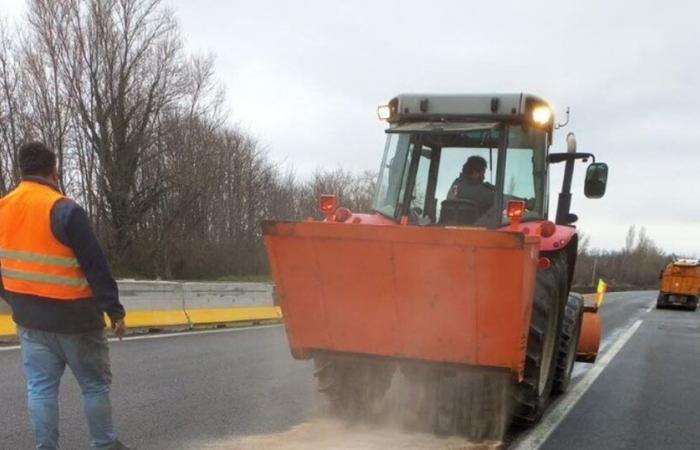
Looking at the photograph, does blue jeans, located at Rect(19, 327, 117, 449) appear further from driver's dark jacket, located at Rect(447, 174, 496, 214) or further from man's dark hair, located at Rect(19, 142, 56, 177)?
driver's dark jacket, located at Rect(447, 174, 496, 214)

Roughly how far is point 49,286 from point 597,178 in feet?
17.1

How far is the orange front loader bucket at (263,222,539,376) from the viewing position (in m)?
4.40

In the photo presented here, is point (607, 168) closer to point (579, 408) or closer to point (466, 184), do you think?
point (466, 184)

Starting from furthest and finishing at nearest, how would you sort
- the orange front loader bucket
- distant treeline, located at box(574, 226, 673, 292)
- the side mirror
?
distant treeline, located at box(574, 226, 673, 292) < the side mirror < the orange front loader bucket

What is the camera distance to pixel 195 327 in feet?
41.5

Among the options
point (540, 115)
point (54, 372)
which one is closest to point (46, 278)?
point (54, 372)

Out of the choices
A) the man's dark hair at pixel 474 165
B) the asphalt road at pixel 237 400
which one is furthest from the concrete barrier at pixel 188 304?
the man's dark hair at pixel 474 165

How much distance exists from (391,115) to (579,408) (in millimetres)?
3521

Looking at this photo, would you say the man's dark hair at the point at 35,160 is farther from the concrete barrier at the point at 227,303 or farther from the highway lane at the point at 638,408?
the concrete barrier at the point at 227,303

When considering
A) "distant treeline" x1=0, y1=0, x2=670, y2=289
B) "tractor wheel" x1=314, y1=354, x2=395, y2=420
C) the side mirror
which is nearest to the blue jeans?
"tractor wheel" x1=314, y1=354, x2=395, y2=420

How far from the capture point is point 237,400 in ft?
21.3

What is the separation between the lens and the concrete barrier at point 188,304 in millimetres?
11359

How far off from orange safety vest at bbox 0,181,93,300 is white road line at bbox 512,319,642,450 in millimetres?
3381

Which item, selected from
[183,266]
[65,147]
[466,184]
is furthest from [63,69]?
[466,184]
